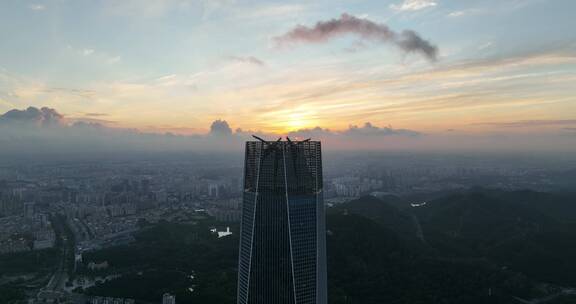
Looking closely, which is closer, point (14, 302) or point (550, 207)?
point (14, 302)

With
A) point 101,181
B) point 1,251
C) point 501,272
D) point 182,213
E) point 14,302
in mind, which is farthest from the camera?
point 101,181

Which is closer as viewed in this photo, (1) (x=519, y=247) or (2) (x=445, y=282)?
(2) (x=445, y=282)

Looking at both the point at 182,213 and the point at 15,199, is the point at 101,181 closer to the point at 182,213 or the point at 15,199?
the point at 15,199

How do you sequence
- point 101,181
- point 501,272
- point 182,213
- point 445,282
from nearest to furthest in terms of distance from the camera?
point 445,282, point 501,272, point 182,213, point 101,181

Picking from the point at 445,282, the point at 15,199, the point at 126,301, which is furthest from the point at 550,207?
the point at 15,199

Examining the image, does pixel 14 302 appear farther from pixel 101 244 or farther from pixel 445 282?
pixel 445 282

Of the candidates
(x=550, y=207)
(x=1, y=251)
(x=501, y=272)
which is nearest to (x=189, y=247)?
(x=1, y=251)
